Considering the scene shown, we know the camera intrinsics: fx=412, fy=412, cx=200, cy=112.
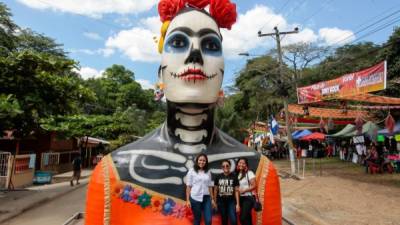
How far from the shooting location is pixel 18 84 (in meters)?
9.81

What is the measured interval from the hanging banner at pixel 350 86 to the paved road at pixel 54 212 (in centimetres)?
730

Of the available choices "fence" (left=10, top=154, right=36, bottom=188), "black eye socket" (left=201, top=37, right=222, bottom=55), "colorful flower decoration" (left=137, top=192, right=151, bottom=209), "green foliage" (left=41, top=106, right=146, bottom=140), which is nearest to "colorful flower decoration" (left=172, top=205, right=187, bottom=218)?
"colorful flower decoration" (left=137, top=192, right=151, bottom=209)

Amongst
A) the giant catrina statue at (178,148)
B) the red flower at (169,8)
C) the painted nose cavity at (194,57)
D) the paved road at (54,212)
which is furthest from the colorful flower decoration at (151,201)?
the paved road at (54,212)

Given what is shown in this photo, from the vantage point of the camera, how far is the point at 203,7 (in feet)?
13.4

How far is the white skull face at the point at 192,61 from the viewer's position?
3697 millimetres

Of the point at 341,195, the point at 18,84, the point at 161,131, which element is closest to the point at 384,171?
the point at 341,195

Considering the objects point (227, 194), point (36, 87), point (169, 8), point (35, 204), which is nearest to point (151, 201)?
point (227, 194)

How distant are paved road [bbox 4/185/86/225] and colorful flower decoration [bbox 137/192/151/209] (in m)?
4.81

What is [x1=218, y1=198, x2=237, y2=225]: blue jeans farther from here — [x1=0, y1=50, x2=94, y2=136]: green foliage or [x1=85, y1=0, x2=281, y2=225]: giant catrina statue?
[x1=0, y1=50, x2=94, y2=136]: green foliage

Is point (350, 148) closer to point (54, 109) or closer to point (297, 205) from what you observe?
point (297, 205)

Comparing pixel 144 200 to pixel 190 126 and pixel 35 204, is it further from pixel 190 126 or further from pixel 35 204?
pixel 35 204

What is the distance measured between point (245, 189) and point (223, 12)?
172cm

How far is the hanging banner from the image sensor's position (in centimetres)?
959

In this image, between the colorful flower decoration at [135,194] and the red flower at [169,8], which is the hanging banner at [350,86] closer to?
the red flower at [169,8]
